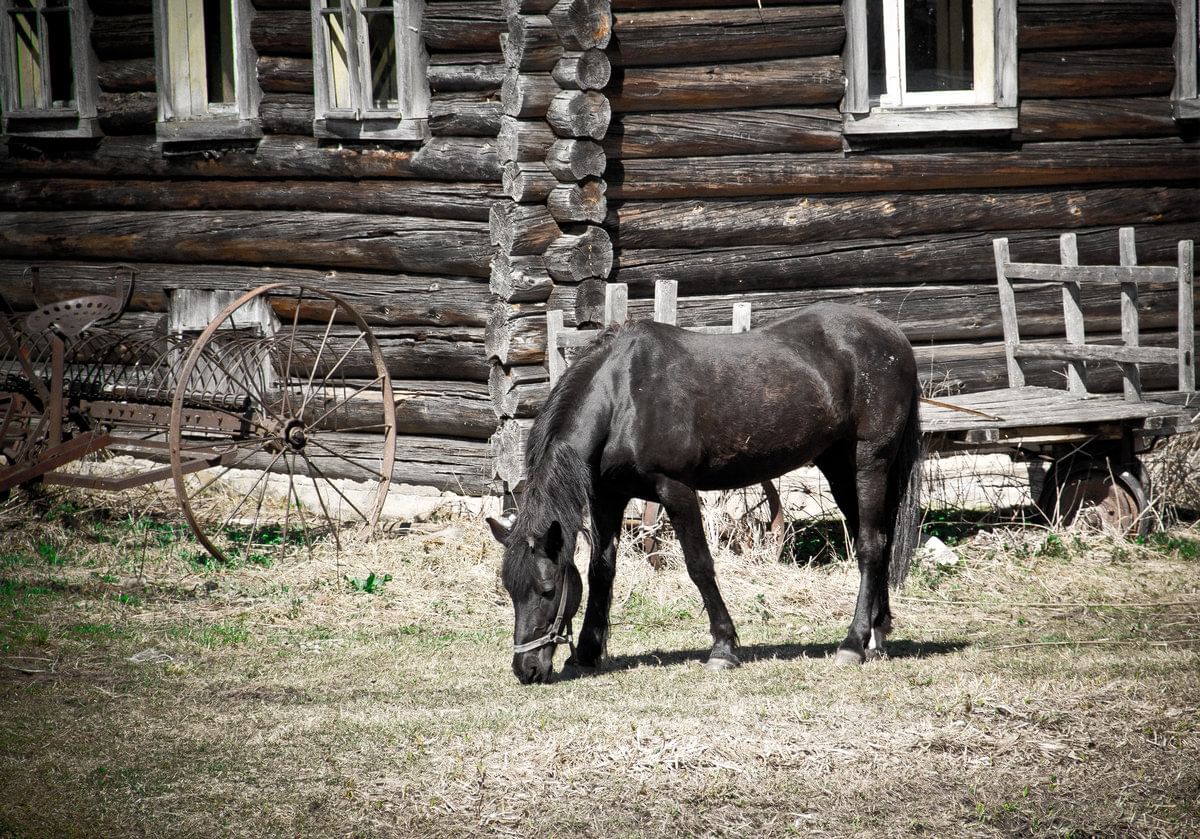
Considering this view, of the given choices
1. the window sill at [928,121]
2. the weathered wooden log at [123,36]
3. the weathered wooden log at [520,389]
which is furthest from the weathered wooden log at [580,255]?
the weathered wooden log at [123,36]

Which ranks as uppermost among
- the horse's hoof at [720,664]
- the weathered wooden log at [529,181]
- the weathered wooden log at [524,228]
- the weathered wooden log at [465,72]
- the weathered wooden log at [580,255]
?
the weathered wooden log at [465,72]

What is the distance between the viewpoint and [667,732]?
507cm

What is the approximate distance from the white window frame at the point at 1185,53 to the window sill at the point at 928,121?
141cm

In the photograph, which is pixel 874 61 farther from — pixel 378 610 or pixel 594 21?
pixel 378 610

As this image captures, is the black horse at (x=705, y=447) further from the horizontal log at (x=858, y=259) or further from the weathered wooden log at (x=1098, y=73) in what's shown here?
the weathered wooden log at (x=1098, y=73)

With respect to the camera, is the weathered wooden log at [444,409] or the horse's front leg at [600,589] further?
the weathered wooden log at [444,409]

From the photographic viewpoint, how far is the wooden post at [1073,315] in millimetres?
9094

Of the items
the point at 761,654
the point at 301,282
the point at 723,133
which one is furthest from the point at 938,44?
the point at 761,654

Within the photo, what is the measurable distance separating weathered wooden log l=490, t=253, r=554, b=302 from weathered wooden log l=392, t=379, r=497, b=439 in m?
0.87

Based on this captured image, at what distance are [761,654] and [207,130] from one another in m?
6.95

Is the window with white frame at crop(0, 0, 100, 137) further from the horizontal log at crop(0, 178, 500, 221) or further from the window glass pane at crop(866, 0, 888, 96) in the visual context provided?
the window glass pane at crop(866, 0, 888, 96)

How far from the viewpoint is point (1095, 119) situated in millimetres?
9828

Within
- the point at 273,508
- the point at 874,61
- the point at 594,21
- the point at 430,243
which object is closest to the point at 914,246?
the point at 874,61

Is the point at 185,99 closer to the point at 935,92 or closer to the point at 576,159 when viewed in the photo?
the point at 576,159
